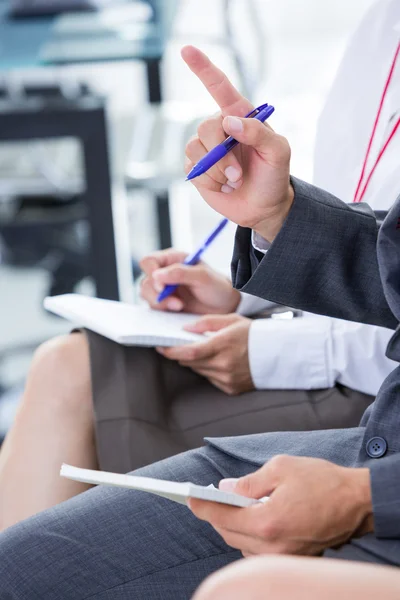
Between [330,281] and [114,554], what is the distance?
361 millimetres

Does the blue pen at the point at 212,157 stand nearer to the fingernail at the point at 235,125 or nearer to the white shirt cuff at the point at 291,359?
the fingernail at the point at 235,125

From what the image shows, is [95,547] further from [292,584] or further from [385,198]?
[385,198]

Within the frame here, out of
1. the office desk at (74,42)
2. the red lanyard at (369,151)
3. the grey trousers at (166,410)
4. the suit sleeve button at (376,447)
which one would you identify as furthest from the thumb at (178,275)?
the office desk at (74,42)

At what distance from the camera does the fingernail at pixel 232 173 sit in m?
0.91

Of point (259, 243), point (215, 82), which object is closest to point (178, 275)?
point (259, 243)

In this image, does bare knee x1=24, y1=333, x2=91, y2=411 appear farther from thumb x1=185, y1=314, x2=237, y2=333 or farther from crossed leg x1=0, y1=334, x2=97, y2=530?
thumb x1=185, y1=314, x2=237, y2=333

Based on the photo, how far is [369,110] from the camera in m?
1.27

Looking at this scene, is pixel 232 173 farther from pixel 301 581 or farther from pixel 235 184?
pixel 301 581

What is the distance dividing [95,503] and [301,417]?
322 mm

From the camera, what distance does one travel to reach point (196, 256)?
53.1 inches

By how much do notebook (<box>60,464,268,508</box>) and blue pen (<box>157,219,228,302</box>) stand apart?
0.59 metres

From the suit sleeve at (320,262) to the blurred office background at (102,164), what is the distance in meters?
0.51

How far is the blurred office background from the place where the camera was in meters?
2.31

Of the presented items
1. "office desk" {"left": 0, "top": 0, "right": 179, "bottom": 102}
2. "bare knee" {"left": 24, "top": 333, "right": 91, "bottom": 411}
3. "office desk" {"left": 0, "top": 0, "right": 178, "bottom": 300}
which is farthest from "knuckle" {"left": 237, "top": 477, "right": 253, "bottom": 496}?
"office desk" {"left": 0, "top": 0, "right": 179, "bottom": 102}
